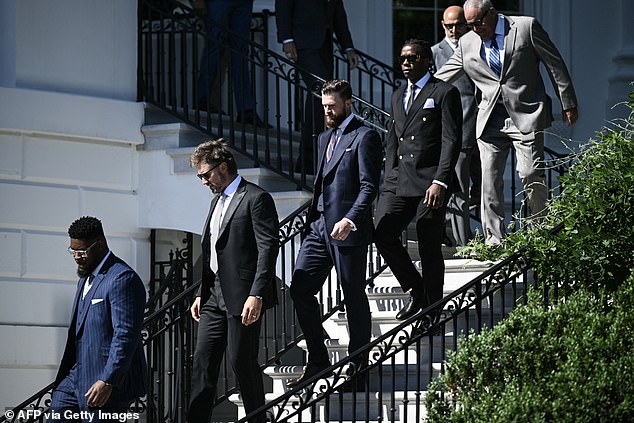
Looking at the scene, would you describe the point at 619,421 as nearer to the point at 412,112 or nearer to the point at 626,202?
the point at 626,202

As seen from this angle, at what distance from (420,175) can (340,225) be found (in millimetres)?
949

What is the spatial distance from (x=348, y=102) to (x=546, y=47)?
1.89 metres

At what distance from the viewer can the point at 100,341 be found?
9398 millimetres

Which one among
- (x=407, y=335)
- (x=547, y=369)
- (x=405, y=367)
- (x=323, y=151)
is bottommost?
(x=405, y=367)

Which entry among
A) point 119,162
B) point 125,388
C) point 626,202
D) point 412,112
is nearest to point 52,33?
point 119,162

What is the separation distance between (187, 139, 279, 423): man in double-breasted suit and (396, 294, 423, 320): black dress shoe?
1.27 m

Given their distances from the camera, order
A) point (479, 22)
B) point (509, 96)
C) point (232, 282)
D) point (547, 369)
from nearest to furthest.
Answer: point (547, 369)
point (232, 282)
point (479, 22)
point (509, 96)

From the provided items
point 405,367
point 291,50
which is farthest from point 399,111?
point 291,50

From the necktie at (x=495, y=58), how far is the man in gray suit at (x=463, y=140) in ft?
2.68

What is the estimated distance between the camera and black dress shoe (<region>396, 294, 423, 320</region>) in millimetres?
10828

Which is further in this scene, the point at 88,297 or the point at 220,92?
the point at 220,92

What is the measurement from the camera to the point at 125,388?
30.9 feet

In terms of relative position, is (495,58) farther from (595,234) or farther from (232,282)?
(232,282)

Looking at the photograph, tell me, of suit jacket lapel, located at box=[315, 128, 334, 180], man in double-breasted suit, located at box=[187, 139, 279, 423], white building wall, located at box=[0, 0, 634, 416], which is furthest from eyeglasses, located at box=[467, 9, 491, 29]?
white building wall, located at box=[0, 0, 634, 416]
